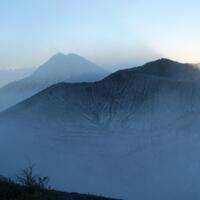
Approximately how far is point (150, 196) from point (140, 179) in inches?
458

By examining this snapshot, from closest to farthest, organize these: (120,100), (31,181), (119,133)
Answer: (31,181)
(119,133)
(120,100)

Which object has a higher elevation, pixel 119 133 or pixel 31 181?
pixel 119 133

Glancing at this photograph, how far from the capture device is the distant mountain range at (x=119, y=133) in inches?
5389

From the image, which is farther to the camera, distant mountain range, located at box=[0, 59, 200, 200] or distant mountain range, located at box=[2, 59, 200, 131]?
distant mountain range, located at box=[2, 59, 200, 131]

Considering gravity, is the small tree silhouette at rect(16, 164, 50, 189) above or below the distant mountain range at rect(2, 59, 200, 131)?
below

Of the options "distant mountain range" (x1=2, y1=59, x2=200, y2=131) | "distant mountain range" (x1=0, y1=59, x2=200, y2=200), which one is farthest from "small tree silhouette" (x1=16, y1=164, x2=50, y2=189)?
"distant mountain range" (x1=2, y1=59, x2=200, y2=131)

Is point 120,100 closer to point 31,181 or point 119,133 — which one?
point 119,133

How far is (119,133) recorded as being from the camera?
529 feet

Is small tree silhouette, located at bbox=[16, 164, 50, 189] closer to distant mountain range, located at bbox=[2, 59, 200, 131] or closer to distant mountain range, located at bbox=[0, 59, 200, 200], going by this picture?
distant mountain range, located at bbox=[0, 59, 200, 200]

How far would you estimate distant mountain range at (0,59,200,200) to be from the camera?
13688cm

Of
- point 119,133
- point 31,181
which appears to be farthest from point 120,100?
point 31,181

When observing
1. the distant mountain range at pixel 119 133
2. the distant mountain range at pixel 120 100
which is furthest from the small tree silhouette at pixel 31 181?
the distant mountain range at pixel 120 100

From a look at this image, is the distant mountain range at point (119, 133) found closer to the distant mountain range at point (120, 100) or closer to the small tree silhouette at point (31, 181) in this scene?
the distant mountain range at point (120, 100)

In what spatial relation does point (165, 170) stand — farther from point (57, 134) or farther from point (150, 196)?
point (57, 134)
